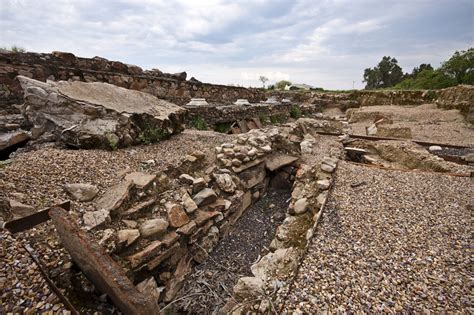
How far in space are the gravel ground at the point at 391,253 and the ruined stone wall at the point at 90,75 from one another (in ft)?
23.7

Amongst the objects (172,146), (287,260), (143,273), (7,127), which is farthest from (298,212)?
(7,127)

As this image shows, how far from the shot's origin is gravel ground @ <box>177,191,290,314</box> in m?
2.57

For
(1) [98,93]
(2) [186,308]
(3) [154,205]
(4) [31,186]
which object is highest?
(1) [98,93]

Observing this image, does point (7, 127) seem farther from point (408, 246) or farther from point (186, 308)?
point (408, 246)

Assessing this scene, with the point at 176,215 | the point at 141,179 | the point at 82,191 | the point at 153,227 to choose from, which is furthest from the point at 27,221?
the point at 176,215

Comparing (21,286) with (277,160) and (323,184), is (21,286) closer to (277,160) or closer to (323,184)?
(323,184)

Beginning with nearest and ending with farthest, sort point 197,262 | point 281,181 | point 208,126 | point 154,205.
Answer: point 154,205, point 197,262, point 281,181, point 208,126

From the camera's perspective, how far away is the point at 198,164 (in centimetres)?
407

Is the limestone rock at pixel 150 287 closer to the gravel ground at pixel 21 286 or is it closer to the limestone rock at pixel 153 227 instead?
the limestone rock at pixel 153 227

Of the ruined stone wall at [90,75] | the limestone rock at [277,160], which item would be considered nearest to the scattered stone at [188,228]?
the limestone rock at [277,160]

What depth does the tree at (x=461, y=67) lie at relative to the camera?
18.6m

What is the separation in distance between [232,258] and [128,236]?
5.20ft

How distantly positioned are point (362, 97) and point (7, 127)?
20.6m

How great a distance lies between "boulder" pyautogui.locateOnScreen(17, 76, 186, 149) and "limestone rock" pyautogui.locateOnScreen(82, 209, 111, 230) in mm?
1749
